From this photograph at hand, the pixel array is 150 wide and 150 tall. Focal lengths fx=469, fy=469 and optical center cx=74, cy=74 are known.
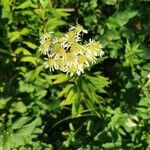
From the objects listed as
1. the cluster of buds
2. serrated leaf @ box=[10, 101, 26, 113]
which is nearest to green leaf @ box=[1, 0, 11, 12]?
the cluster of buds

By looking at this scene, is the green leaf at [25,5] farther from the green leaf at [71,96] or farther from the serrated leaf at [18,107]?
the serrated leaf at [18,107]

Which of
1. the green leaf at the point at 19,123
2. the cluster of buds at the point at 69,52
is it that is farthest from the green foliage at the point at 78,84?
the cluster of buds at the point at 69,52

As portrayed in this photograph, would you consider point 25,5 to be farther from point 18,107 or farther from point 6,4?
point 18,107

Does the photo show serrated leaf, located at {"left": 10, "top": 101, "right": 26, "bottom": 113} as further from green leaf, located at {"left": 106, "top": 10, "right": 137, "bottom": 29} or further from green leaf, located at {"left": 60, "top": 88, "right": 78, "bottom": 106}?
green leaf, located at {"left": 106, "top": 10, "right": 137, "bottom": 29}

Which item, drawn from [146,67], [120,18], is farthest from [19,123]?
[120,18]

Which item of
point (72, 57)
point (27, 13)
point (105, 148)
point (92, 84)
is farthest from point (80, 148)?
point (27, 13)

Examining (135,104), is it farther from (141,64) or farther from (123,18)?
(123,18)
